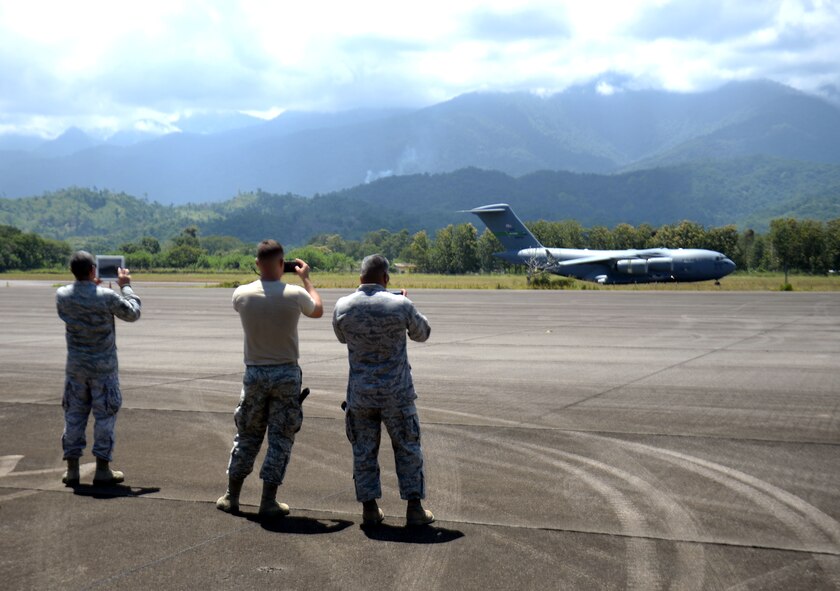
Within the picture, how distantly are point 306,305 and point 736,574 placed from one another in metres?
3.98

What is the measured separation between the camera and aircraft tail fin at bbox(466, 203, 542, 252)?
8000cm

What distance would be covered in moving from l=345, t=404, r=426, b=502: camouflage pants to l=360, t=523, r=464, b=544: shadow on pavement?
0.25 m

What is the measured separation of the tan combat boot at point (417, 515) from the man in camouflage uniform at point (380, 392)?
0.01 m

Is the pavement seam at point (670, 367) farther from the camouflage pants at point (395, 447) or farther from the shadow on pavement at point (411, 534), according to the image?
the shadow on pavement at point (411, 534)

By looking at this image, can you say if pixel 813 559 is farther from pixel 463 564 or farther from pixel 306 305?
pixel 306 305

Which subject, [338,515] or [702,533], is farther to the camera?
[338,515]

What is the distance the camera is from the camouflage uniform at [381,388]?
761 centimetres

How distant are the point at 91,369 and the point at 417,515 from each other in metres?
3.64

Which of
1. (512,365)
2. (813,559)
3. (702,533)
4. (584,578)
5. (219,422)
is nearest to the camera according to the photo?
(584,578)

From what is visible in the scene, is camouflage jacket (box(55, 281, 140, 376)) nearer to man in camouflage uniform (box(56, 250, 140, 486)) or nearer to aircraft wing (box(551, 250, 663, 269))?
man in camouflage uniform (box(56, 250, 140, 486))

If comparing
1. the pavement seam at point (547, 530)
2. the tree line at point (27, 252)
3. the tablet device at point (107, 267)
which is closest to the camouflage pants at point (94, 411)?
the tablet device at point (107, 267)

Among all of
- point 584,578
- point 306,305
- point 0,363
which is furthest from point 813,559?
point 0,363

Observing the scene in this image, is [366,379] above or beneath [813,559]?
above

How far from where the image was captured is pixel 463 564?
6523 millimetres
